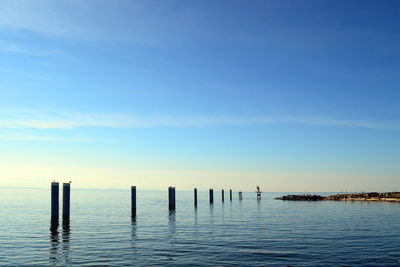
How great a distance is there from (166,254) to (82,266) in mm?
5318

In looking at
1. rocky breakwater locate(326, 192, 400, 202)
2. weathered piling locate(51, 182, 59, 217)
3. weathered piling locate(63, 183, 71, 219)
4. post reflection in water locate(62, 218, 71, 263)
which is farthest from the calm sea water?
rocky breakwater locate(326, 192, 400, 202)

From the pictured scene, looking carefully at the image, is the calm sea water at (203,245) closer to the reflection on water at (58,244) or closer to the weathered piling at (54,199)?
the reflection on water at (58,244)

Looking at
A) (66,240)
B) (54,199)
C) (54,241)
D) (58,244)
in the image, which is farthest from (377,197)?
(58,244)

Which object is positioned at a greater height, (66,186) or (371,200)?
(66,186)

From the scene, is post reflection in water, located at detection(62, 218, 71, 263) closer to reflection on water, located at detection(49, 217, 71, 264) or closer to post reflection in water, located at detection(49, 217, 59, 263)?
reflection on water, located at detection(49, 217, 71, 264)

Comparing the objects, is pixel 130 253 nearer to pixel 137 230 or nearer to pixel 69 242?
pixel 69 242

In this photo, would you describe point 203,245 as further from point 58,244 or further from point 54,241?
point 54,241

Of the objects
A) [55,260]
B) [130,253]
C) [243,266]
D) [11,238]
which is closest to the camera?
[243,266]

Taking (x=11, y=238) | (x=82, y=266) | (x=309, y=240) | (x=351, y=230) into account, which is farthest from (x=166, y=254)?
(x=351, y=230)

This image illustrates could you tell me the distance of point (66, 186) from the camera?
40.6m

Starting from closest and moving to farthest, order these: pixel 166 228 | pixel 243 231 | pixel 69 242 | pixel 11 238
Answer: pixel 69 242, pixel 11 238, pixel 243 231, pixel 166 228

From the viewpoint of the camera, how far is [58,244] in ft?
88.6

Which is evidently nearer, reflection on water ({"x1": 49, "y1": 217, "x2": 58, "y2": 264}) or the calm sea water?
the calm sea water

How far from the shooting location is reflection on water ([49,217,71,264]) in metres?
21.9
